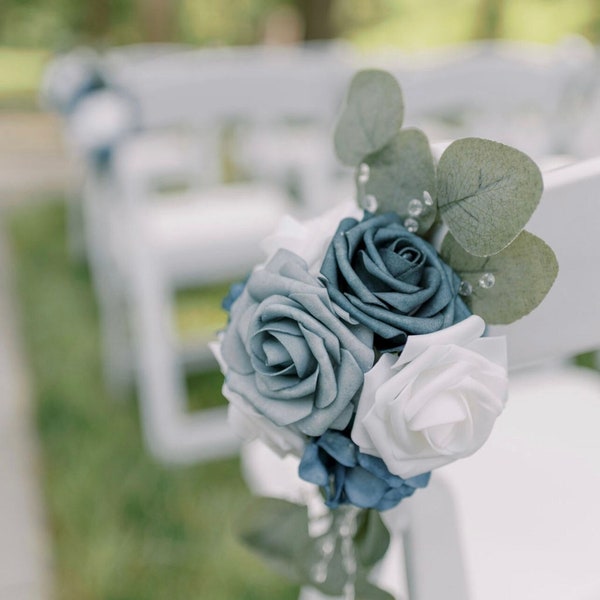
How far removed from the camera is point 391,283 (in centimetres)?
48

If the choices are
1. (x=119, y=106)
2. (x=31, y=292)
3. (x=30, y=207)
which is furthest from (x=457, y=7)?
(x=119, y=106)

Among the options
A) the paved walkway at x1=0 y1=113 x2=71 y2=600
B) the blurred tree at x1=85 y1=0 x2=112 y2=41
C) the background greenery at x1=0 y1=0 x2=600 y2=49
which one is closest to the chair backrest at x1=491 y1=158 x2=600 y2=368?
the paved walkway at x1=0 y1=113 x2=71 y2=600

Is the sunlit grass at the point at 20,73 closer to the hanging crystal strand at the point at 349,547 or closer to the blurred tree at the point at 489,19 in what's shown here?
the blurred tree at the point at 489,19

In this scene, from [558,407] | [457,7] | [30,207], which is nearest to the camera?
[558,407]

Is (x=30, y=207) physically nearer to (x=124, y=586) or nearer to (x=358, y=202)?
(x=124, y=586)

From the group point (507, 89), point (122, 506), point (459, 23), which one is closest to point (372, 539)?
point (122, 506)

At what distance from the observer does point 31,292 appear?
3609 mm

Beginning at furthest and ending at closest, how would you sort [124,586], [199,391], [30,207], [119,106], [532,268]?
[30,207]
[199,391]
[119,106]
[124,586]
[532,268]

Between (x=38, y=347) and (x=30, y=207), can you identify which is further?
(x=30, y=207)

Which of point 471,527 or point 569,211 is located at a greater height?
point 569,211

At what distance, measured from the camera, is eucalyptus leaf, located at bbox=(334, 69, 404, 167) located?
0.54 metres

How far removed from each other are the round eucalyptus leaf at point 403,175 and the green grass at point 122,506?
1.29 metres

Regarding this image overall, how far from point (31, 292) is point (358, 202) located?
3320 mm

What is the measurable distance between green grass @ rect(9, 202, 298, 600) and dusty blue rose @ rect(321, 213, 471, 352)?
130 centimetres
